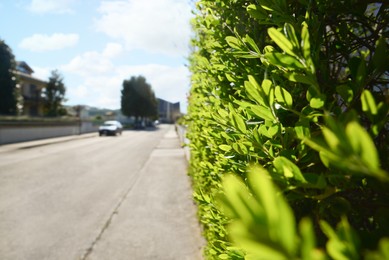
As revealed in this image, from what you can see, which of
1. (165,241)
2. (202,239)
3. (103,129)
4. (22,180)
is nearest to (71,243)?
(165,241)

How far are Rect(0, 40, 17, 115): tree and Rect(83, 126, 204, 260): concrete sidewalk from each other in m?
33.5

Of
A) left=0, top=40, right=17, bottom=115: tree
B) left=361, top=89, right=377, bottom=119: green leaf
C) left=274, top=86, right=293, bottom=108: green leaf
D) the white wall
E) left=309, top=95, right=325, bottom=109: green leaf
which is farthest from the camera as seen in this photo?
left=0, top=40, right=17, bottom=115: tree

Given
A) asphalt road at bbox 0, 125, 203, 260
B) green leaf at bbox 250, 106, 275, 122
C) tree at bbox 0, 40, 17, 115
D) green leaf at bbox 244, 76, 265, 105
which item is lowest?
asphalt road at bbox 0, 125, 203, 260

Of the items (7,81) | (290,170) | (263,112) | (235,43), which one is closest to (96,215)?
(235,43)

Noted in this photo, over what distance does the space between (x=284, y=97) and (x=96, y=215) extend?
6.51 metres

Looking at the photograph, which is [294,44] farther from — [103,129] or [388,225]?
[103,129]

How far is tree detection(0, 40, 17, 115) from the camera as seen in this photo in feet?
119

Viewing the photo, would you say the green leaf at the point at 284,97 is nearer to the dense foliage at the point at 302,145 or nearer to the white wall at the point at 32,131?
the dense foliage at the point at 302,145

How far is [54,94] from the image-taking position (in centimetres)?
5141

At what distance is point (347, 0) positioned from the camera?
1.66 m

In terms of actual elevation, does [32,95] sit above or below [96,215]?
above

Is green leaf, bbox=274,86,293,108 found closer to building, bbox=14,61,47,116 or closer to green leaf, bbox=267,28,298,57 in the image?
green leaf, bbox=267,28,298,57

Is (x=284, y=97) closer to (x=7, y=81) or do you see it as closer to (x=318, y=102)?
(x=318, y=102)

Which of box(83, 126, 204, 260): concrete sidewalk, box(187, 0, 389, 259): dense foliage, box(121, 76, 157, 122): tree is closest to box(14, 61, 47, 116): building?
box(121, 76, 157, 122): tree
